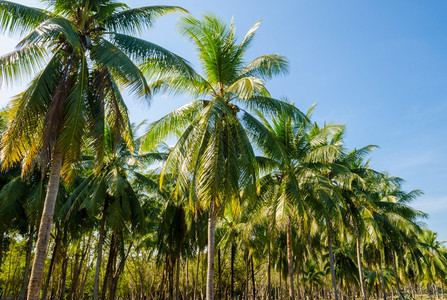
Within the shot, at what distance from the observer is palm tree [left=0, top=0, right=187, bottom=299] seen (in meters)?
7.37

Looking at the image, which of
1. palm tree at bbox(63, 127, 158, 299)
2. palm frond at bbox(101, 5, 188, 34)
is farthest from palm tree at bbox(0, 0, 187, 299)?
palm tree at bbox(63, 127, 158, 299)

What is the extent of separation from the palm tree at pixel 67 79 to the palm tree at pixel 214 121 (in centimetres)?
126

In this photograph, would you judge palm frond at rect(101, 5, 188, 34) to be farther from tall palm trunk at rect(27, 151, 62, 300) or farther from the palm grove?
tall palm trunk at rect(27, 151, 62, 300)

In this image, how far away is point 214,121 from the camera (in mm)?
10180

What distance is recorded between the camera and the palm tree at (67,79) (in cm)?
737

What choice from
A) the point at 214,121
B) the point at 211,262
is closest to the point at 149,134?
the point at 214,121

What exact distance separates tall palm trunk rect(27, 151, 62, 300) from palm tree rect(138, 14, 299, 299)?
328 centimetres

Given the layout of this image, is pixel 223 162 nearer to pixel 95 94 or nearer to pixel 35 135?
pixel 95 94

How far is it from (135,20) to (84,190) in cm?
923

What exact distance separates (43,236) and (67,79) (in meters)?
3.78

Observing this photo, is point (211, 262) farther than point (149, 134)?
No

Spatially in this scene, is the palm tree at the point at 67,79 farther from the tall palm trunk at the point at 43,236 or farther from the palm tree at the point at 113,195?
the palm tree at the point at 113,195

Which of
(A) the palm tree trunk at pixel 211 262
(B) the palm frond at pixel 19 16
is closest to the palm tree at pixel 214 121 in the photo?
(A) the palm tree trunk at pixel 211 262

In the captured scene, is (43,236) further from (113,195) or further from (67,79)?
(113,195)
